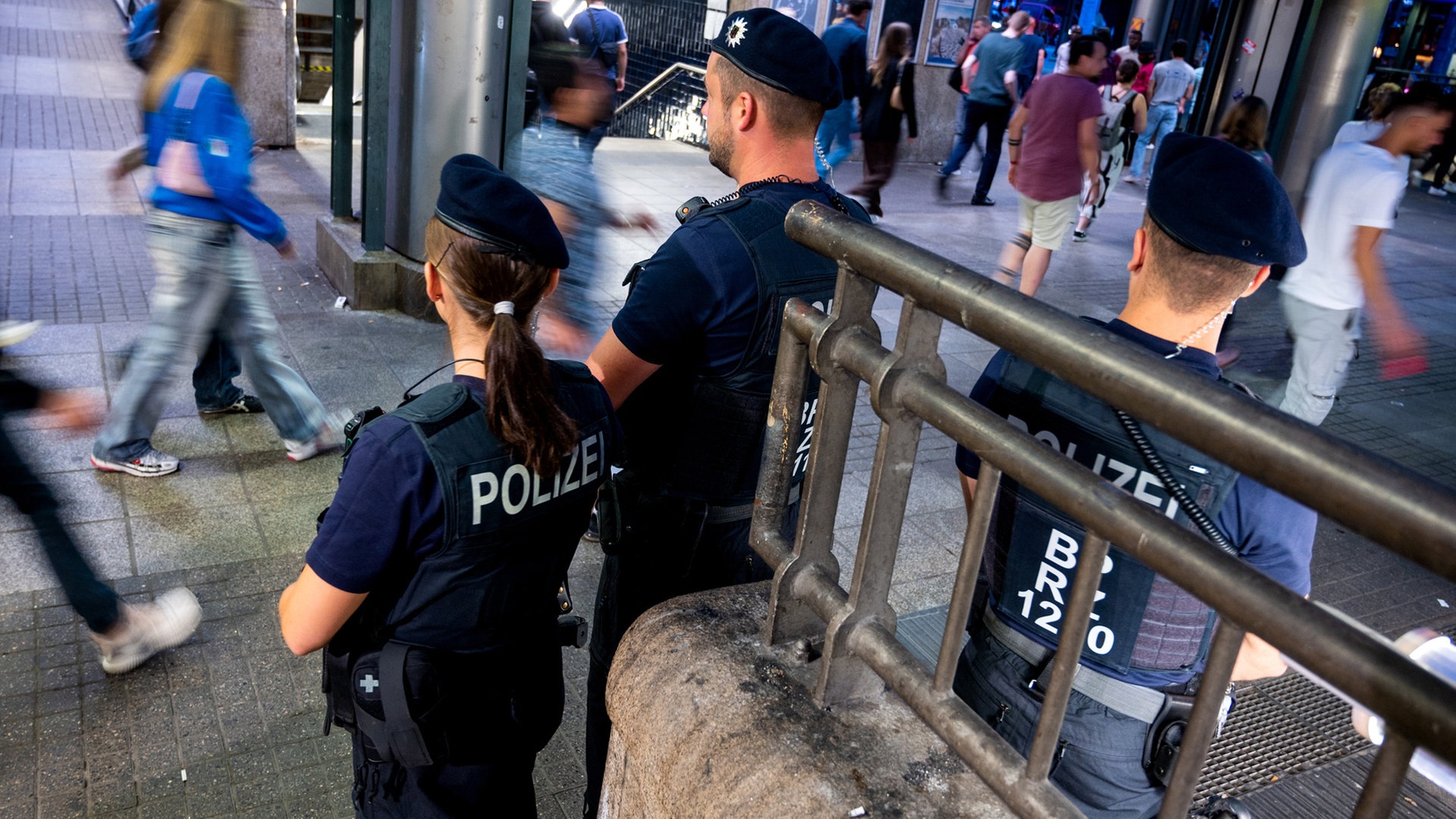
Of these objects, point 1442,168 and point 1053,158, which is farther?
point 1442,168

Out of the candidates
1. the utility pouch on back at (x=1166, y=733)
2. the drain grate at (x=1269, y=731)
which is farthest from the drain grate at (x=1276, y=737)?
the utility pouch on back at (x=1166, y=733)

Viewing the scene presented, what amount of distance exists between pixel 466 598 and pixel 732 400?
2.54ft

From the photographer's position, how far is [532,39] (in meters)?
7.26

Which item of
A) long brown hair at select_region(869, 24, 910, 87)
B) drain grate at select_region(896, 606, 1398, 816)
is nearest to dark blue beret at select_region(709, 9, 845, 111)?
drain grate at select_region(896, 606, 1398, 816)

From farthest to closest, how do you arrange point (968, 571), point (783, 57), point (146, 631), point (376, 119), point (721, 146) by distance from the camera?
1. point (376, 119)
2. point (146, 631)
3. point (721, 146)
4. point (783, 57)
5. point (968, 571)

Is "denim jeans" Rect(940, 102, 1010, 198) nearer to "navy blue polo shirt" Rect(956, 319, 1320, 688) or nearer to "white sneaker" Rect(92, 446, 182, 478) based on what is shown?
"white sneaker" Rect(92, 446, 182, 478)

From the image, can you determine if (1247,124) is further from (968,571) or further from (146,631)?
(146,631)

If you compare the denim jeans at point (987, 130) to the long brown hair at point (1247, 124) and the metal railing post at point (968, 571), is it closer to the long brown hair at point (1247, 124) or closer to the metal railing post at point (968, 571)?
the long brown hair at point (1247, 124)

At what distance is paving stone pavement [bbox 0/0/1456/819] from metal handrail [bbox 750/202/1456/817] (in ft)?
6.19

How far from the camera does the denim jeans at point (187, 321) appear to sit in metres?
4.39

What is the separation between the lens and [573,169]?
6457 millimetres

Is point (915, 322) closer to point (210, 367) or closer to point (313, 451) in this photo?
point (313, 451)

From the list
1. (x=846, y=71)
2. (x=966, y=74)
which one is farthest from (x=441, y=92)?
(x=966, y=74)

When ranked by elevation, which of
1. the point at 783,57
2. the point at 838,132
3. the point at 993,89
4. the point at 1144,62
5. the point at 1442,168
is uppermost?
the point at 783,57
